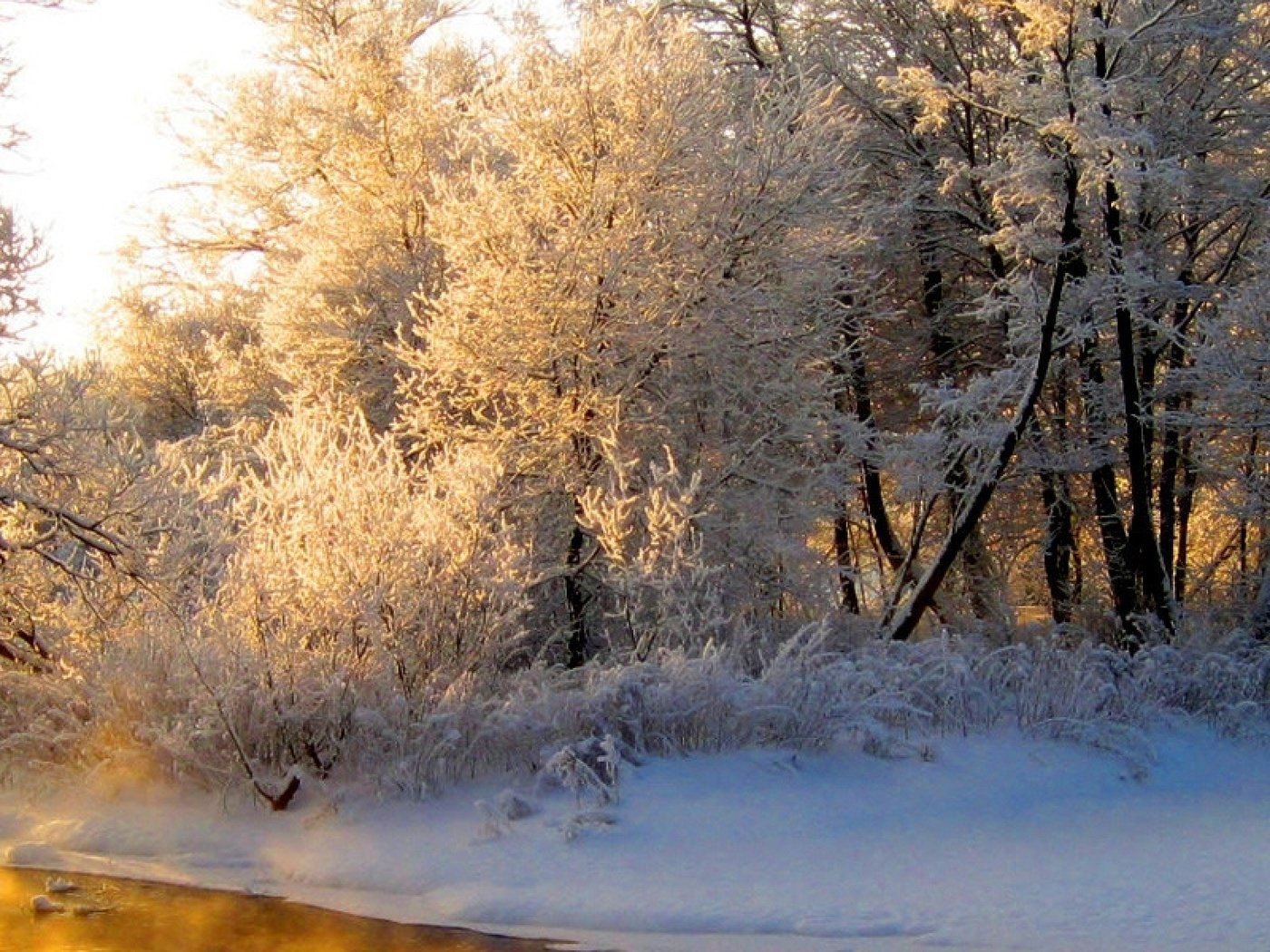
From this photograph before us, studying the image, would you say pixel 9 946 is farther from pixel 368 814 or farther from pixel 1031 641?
pixel 1031 641

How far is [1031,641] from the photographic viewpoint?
1538cm

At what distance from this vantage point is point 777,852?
7.78 m

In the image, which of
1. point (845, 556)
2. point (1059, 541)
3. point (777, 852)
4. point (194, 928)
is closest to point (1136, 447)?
point (1059, 541)

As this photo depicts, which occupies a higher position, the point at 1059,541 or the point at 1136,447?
the point at 1136,447

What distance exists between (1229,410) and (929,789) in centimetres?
729

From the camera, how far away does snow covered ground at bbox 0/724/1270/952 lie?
6867 mm

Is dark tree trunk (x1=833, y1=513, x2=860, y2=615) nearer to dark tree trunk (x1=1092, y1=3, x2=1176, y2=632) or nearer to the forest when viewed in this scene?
the forest

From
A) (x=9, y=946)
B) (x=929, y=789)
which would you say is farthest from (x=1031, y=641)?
(x=9, y=946)

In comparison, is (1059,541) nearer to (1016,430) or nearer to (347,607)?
(1016,430)

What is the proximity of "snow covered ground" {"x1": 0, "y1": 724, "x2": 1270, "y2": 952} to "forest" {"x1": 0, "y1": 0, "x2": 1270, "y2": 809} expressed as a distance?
377 millimetres

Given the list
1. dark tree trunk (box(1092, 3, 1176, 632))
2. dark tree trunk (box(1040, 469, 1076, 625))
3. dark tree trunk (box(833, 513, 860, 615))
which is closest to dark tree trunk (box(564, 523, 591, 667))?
dark tree trunk (box(1092, 3, 1176, 632))

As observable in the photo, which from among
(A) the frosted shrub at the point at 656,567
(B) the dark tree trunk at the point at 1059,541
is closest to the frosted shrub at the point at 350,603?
(A) the frosted shrub at the point at 656,567

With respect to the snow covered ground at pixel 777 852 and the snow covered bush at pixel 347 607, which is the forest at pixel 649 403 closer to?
the snow covered bush at pixel 347 607

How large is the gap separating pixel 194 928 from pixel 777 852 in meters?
3.15
